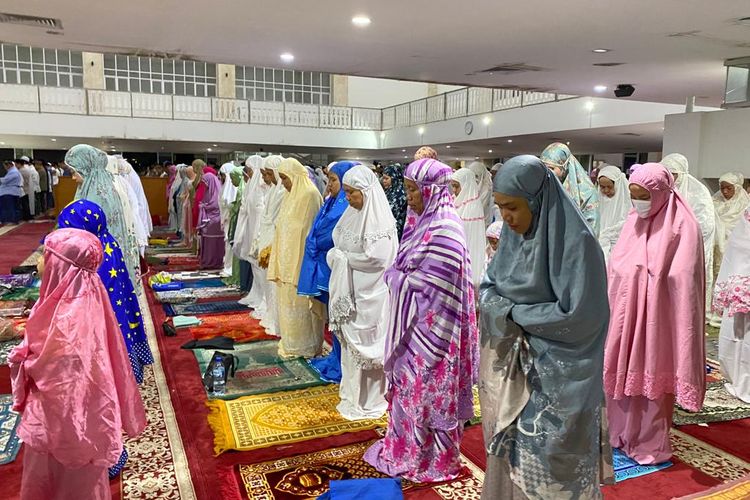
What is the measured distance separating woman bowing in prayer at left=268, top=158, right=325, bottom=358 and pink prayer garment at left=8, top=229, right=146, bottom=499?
231 centimetres

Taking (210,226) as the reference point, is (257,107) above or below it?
above

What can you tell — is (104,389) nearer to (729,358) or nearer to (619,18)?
(619,18)

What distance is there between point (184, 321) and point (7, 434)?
2.24 metres

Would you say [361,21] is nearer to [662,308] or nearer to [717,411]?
[662,308]

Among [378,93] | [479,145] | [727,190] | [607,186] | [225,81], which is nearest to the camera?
[607,186]

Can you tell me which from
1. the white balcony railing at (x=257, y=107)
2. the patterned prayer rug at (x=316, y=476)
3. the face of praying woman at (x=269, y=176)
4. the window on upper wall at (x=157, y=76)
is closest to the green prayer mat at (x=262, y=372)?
the patterned prayer rug at (x=316, y=476)

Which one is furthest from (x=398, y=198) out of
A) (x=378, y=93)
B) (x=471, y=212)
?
(x=378, y=93)

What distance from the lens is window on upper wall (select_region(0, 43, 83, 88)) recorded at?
1439cm

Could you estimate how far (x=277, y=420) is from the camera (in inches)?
132

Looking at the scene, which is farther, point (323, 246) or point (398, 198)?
point (398, 198)

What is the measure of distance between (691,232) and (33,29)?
454 cm

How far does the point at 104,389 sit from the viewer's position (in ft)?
6.54

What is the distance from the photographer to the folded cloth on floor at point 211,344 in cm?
455

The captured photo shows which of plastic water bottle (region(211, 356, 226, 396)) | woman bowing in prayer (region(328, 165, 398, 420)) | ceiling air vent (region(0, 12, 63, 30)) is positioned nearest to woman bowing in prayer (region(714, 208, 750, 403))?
woman bowing in prayer (region(328, 165, 398, 420))
